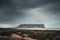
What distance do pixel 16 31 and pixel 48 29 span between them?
0.61 metres

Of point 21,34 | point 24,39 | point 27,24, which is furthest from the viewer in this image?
point 27,24

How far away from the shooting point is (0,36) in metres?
1.99

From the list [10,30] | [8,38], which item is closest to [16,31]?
[10,30]

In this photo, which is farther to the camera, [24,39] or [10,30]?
[10,30]

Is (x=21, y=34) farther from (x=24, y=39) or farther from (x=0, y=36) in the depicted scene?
(x=0, y=36)

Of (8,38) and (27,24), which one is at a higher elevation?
(27,24)

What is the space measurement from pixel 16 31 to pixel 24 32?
0.16 meters

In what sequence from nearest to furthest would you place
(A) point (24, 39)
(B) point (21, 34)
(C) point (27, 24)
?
(A) point (24, 39)
(B) point (21, 34)
(C) point (27, 24)

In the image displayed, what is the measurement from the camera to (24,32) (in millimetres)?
2062

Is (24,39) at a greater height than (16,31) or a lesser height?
lesser

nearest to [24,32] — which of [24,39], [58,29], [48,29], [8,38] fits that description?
[24,39]

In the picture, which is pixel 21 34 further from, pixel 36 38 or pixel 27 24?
pixel 27 24

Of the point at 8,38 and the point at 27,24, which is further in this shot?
the point at 27,24

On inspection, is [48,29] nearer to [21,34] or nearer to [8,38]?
[21,34]
